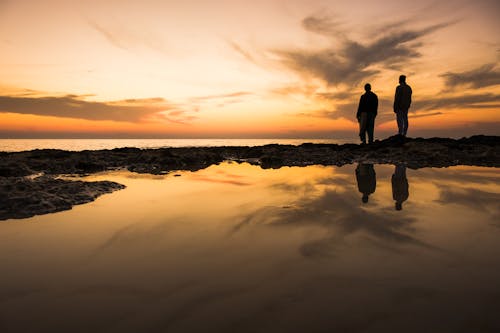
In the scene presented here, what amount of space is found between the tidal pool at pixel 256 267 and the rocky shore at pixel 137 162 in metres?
0.62

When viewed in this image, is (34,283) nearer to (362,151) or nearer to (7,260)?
(7,260)

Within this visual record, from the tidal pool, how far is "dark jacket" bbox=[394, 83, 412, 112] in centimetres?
1108

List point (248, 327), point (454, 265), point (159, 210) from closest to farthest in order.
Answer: point (248, 327), point (454, 265), point (159, 210)

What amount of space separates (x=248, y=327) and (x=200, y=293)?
1.57 feet

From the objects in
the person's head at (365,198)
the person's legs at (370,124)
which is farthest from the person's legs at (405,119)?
the person's head at (365,198)

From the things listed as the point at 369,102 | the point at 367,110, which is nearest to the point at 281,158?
the point at 367,110

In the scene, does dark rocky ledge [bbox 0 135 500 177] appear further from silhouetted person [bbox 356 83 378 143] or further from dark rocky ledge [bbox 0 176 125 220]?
dark rocky ledge [bbox 0 176 125 220]

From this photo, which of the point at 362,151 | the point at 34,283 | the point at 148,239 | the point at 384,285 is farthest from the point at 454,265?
the point at 362,151

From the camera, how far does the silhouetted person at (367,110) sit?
15195mm

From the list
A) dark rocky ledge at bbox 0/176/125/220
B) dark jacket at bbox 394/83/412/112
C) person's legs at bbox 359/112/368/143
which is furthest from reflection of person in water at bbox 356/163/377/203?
person's legs at bbox 359/112/368/143

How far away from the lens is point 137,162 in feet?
36.7

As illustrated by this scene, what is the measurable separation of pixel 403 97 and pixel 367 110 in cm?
169

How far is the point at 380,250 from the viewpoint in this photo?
266 centimetres

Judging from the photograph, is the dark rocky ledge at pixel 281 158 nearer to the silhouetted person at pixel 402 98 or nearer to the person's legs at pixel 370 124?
the silhouetted person at pixel 402 98
